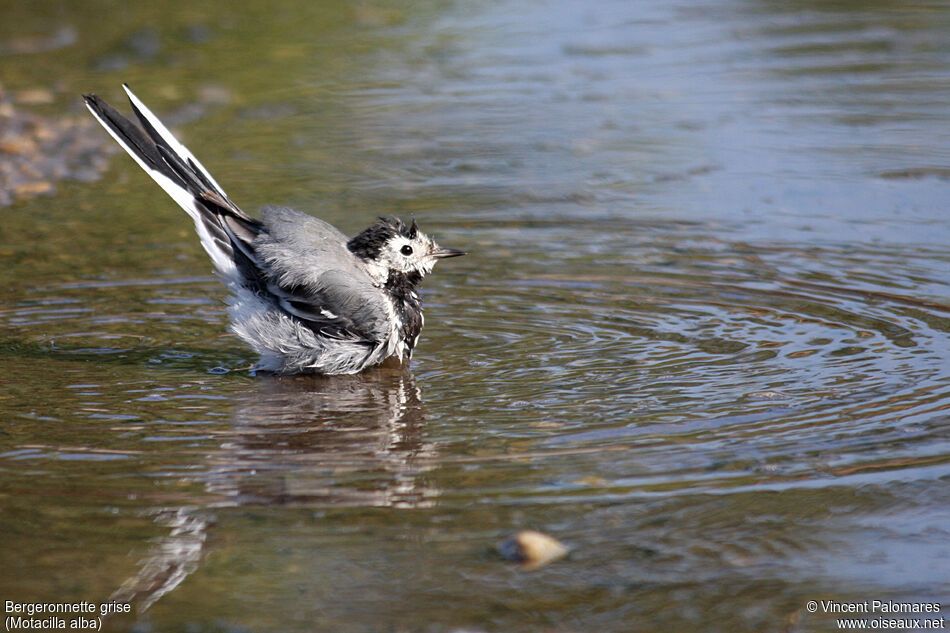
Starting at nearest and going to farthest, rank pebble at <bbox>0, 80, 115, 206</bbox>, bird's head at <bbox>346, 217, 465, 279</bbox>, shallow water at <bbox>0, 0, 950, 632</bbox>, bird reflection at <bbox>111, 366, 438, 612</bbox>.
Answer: shallow water at <bbox>0, 0, 950, 632</bbox> < bird reflection at <bbox>111, 366, 438, 612</bbox> < bird's head at <bbox>346, 217, 465, 279</bbox> < pebble at <bbox>0, 80, 115, 206</bbox>

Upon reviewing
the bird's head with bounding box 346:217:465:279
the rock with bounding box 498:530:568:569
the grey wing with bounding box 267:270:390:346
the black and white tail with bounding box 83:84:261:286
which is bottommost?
the rock with bounding box 498:530:568:569

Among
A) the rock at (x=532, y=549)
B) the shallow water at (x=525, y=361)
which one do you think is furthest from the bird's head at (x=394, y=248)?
the rock at (x=532, y=549)

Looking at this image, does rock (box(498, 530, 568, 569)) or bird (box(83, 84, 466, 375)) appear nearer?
rock (box(498, 530, 568, 569))

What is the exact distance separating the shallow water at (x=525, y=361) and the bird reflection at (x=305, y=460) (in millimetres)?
18

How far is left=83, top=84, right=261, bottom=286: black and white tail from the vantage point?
20.6ft

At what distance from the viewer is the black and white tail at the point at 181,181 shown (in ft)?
20.6

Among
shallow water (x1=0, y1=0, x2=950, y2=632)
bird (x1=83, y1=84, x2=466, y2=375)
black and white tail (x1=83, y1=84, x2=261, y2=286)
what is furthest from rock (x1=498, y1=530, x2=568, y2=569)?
black and white tail (x1=83, y1=84, x2=261, y2=286)

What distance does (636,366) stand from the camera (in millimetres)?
5801

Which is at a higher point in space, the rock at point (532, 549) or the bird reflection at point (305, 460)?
the bird reflection at point (305, 460)

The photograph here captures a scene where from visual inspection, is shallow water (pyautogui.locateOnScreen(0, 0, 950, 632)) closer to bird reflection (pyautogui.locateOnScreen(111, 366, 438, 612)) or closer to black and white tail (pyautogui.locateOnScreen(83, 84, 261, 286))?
bird reflection (pyautogui.locateOnScreen(111, 366, 438, 612))

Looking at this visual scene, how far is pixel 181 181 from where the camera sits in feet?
20.9

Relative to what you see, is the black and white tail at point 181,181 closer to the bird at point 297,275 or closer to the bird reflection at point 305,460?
the bird at point 297,275

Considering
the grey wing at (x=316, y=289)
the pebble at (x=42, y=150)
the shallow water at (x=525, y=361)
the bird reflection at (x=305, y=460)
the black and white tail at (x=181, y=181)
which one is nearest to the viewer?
the shallow water at (x=525, y=361)

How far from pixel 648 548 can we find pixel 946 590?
2.93ft
